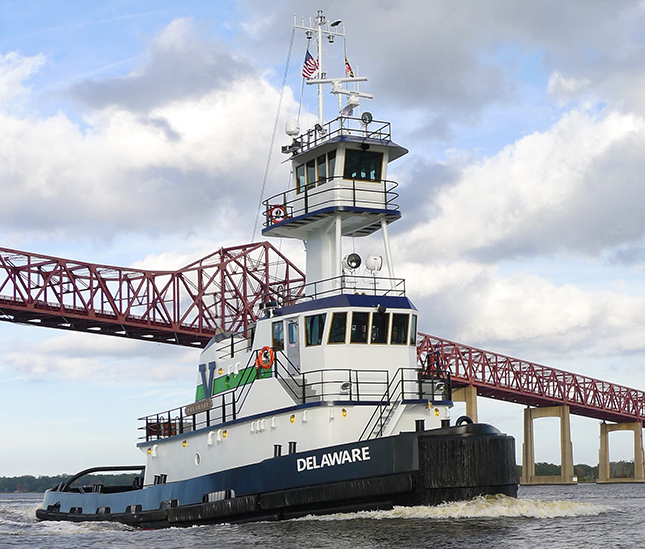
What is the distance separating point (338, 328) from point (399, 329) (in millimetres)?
1742

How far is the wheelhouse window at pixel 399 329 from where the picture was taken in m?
23.6

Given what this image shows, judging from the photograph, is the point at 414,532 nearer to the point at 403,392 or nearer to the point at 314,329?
the point at 403,392

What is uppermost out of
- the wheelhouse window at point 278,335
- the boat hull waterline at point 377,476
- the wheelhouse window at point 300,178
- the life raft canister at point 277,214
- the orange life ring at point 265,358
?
the wheelhouse window at point 300,178

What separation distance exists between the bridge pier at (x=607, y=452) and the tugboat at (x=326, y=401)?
3608 inches

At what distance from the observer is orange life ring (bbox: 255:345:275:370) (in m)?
22.7

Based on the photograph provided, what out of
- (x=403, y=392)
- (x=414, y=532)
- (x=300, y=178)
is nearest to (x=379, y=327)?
(x=403, y=392)

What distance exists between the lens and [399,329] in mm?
23656

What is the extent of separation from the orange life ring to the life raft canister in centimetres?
489

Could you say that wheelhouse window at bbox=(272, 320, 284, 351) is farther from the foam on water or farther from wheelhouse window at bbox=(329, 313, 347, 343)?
the foam on water

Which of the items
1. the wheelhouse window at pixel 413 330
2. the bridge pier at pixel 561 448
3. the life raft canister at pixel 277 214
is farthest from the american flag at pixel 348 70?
the bridge pier at pixel 561 448

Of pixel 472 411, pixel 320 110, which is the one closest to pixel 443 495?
pixel 320 110

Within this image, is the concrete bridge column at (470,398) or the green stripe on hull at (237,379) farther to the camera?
the concrete bridge column at (470,398)

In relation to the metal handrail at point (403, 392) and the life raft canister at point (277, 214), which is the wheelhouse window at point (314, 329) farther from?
the life raft canister at point (277, 214)

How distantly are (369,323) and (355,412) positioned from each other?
97.9 inches
